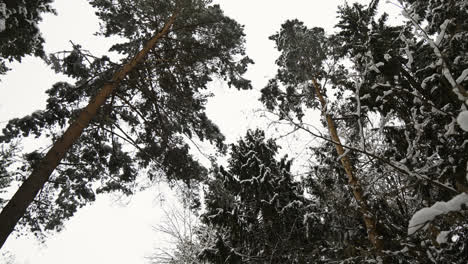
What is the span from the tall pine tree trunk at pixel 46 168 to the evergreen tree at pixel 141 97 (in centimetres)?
7

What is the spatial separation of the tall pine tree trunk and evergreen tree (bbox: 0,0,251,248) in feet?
0.22

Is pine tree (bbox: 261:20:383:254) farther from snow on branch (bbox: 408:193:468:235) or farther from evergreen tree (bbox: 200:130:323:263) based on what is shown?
snow on branch (bbox: 408:193:468:235)

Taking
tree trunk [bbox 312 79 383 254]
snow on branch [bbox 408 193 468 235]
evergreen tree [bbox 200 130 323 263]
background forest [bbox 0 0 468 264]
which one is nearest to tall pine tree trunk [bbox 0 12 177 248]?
background forest [bbox 0 0 468 264]

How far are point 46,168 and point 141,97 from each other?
4.15 meters

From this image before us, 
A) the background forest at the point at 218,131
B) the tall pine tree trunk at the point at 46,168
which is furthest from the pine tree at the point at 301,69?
the tall pine tree trunk at the point at 46,168

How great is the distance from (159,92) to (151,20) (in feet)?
7.54

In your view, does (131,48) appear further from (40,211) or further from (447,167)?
(447,167)

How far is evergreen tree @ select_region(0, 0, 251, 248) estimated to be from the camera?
7375mm

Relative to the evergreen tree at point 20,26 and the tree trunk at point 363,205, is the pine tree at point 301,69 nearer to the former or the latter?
the tree trunk at point 363,205

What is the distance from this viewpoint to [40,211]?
809 cm

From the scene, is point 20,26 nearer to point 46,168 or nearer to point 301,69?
point 46,168

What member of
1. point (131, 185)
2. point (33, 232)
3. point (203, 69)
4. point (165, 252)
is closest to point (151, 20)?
Answer: point (203, 69)

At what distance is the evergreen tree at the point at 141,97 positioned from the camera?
7375mm

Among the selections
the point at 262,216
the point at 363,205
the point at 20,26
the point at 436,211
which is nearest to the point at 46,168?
the point at 20,26
